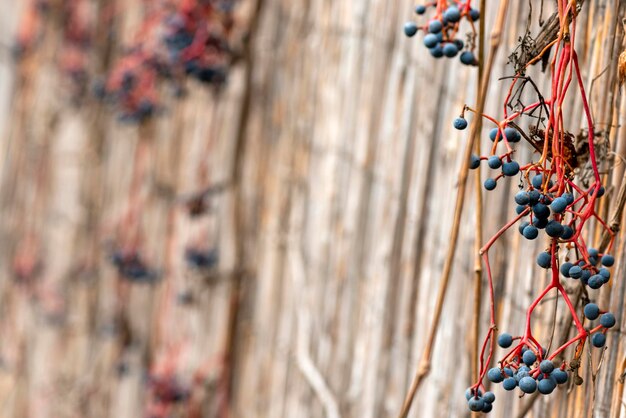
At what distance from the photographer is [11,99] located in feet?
13.1

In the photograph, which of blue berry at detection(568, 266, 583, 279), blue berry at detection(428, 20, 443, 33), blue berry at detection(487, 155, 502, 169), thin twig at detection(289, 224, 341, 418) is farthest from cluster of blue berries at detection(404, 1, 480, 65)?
thin twig at detection(289, 224, 341, 418)

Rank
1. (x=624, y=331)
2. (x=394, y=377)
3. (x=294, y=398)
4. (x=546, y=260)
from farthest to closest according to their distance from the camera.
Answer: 1. (x=294, y=398)
2. (x=394, y=377)
3. (x=624, y=331)
4. (x=546, y=260)

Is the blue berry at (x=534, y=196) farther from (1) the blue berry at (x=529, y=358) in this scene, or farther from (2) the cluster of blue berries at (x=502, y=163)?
(1) the blue berry at (x=529, y=358)

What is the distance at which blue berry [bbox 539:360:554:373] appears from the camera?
0.96 meters

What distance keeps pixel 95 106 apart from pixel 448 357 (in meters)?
2.17

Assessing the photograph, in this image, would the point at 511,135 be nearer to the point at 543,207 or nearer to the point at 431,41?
the point at 543,207

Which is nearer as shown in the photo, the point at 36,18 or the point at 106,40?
the point at 106,40

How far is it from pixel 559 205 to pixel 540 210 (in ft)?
0.07

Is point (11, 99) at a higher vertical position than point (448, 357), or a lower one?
higher

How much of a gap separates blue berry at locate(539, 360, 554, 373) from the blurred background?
0.21m

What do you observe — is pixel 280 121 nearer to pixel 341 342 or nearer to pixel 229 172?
pixel 229 172

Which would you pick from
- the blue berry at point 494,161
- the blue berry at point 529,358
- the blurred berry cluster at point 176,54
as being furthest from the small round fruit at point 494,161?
the blurred berry cluster at point 176,54

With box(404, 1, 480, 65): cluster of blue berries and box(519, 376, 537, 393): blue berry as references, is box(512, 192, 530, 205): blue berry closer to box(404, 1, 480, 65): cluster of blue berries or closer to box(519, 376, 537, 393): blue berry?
box(519, 376, 537, 393): blue berry

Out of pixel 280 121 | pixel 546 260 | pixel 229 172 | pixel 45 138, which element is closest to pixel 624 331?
pixel 546 260
